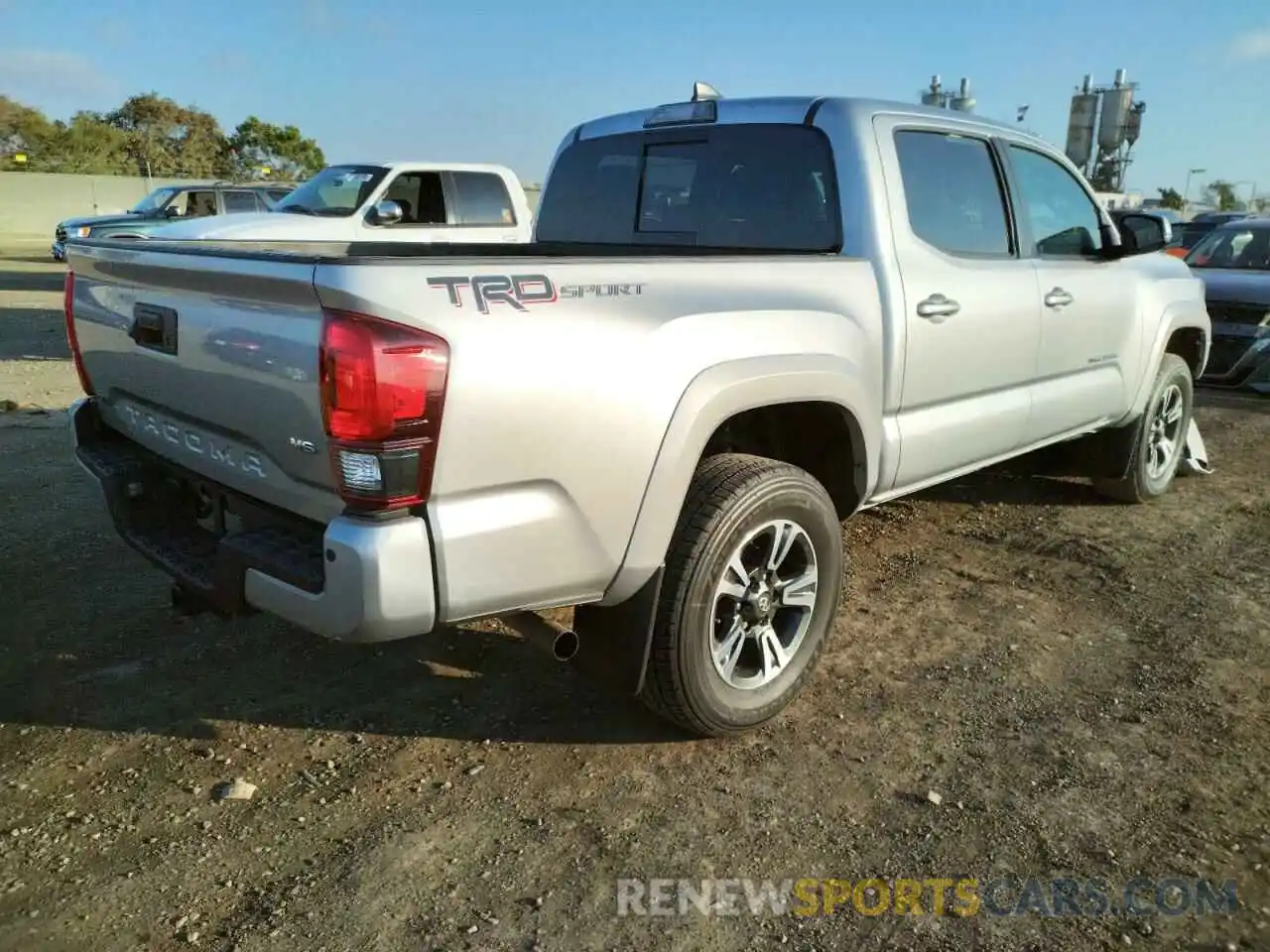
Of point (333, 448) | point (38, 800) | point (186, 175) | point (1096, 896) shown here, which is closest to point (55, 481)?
point (38, 800)

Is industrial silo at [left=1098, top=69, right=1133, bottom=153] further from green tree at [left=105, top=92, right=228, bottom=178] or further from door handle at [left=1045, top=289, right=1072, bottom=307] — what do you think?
green tree at [left=105, top=92, right=228, bottom=178]

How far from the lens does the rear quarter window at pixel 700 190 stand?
357cm

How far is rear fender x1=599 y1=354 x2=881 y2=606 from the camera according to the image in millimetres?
2609

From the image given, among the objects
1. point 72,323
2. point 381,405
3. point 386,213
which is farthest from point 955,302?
point 386,213

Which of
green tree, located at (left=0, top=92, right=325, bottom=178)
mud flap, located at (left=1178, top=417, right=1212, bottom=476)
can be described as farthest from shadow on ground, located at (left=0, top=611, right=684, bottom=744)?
green tree, located at (left=0, top=92, right=325, bottom=178)

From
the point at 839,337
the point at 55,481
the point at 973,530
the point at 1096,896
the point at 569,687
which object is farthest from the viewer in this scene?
the point at 55,481

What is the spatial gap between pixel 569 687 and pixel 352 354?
1.69 metres

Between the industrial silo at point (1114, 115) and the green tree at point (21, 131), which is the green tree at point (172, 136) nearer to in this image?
the green tree at point (21, 131)

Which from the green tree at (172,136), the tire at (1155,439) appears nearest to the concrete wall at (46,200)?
the green tree at (172,136)

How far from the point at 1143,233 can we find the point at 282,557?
426 cm

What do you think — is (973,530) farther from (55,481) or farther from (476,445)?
(55,481)

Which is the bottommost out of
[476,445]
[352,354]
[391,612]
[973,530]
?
[973,530]

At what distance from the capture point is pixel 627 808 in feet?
9.01

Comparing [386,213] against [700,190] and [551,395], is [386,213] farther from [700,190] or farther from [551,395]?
[551,395]
